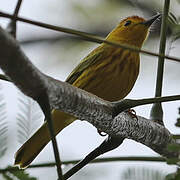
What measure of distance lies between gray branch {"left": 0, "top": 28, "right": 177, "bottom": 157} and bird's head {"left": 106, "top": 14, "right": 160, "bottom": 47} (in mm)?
1928

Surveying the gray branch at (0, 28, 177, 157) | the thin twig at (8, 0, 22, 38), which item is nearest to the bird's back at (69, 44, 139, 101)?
the gray branch at (0, 28, 177, 157)

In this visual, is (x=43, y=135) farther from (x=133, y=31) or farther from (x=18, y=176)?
(x=18, y=176)

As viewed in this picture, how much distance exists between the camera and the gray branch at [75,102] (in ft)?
4.05

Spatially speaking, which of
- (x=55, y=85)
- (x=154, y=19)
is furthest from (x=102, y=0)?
(x=55, y=85)

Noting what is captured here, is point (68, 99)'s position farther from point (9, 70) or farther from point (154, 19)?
point (154, 19)

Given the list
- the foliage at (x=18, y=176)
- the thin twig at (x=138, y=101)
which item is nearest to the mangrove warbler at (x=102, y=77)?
the thin twig at (x=138, y=101)

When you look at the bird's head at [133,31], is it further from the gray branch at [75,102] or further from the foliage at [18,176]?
the foliage at [18,176]

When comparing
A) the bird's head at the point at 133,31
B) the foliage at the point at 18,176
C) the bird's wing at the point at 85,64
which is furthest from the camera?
the bird's head at the point at 133,31

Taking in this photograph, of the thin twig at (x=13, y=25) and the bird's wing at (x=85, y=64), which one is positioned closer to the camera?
the thin twig at (x=13, y=25)

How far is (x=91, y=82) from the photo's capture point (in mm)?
3580

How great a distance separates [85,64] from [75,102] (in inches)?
84.8

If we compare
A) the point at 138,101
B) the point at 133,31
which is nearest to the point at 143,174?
the point at 138,101

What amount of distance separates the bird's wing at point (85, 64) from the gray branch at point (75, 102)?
1.53 m

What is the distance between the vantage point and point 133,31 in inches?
166
